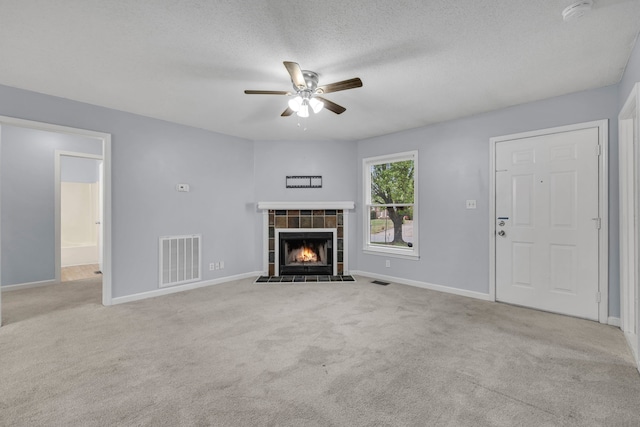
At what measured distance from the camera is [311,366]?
7.22 feet

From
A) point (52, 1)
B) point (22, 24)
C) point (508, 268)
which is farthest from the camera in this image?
point (508, 268)

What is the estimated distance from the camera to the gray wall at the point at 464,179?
3.13 m

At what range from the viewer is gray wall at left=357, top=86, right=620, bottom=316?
3.13 m

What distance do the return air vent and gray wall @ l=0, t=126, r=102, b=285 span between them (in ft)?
7.11

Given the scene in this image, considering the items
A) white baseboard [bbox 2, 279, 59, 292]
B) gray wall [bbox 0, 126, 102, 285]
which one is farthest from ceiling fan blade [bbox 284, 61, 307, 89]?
white baseboard [bbox 2, 279, 59, 292]

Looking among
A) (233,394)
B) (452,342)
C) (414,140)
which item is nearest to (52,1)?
(233,394)

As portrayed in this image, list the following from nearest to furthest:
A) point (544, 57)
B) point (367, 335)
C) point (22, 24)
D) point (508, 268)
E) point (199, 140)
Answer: point (22, 24) → point (544, 57) → point (367, 335) → point (508, 268) → point (199, 140)

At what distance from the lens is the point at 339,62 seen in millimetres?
2508

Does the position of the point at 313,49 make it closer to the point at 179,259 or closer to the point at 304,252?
the point at 179,259

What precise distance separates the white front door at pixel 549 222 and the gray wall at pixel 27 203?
679cm

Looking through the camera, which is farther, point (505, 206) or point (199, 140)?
point (199, 140)

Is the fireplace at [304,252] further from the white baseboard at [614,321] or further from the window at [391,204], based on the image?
the white baseboard at [614,321]

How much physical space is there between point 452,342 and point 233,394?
191 cm

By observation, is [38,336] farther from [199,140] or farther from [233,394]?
[199,140]
